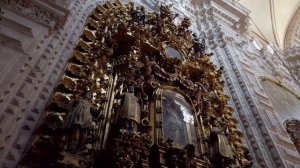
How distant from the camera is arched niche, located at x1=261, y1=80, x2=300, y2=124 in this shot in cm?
763

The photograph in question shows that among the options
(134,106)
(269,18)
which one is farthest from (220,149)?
(269,18)

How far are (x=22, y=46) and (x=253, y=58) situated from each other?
23.5 feet

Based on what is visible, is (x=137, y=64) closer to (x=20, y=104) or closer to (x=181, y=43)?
(x=181, y=43)

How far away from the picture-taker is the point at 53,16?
397 centimetres

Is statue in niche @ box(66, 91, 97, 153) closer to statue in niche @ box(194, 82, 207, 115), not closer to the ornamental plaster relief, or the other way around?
the ornamental plaster relief

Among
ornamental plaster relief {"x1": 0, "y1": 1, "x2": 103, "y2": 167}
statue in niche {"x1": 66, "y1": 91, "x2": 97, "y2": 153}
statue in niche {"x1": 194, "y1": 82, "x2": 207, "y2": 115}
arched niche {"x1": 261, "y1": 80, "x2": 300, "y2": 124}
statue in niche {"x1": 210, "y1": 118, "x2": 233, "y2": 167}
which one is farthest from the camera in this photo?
arched niche {"x1": 261, "y1": 80, "x2": 300, "y2": 124}

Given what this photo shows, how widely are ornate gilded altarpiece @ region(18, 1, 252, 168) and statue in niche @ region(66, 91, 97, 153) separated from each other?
0.03ft

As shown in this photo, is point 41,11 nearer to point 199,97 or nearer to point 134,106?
point 134,106

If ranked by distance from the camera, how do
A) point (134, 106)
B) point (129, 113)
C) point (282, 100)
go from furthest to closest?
point (282, 100), point (134, 106), point (129, 113)

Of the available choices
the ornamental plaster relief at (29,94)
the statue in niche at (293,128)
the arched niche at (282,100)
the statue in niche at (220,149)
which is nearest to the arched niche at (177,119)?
the statue in niche at (220,149)

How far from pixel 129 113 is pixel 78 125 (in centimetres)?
80

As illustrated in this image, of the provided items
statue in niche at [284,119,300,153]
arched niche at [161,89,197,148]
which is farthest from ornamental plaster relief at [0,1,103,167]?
statue in niche at [284,119,300,153]

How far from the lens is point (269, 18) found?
13453mm

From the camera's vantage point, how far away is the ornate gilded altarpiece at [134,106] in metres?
3.24
